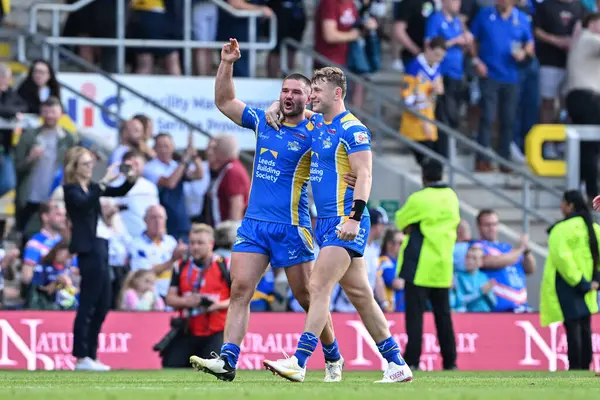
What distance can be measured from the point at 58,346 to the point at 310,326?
20.3 ft

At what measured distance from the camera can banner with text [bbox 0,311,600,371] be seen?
1739 cm

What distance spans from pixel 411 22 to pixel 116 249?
6477mm

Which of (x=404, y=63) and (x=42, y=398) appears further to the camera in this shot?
(x=404, y=63)

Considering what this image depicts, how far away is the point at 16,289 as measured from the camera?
725 inches

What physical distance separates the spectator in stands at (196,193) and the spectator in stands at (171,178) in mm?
116

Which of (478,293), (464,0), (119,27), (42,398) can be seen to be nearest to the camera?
(42,398)

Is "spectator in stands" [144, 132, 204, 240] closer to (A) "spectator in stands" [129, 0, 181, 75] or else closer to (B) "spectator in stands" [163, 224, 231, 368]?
(A) "spectator in stands" [129, 0, 181, 75]

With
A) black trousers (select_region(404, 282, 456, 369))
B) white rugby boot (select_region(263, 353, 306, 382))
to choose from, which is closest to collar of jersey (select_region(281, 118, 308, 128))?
white rugby boot (select_region(263, 353, 306, 382))

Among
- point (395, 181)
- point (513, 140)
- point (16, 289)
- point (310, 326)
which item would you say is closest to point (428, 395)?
point (310, 326)

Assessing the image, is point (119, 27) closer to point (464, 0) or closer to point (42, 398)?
point (464, 0)

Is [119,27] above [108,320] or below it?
above

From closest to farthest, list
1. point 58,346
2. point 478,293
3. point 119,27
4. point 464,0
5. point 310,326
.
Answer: point 310,326 < point 58,346 < point 478,293 < point 119,27 < point 464,0

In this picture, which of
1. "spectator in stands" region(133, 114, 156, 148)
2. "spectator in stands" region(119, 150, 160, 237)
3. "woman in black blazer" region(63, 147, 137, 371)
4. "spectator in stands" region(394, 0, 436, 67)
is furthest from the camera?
"spectator in stands" region(394, 0, 436, 67)

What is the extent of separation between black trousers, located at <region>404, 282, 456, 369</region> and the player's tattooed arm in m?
4.49
